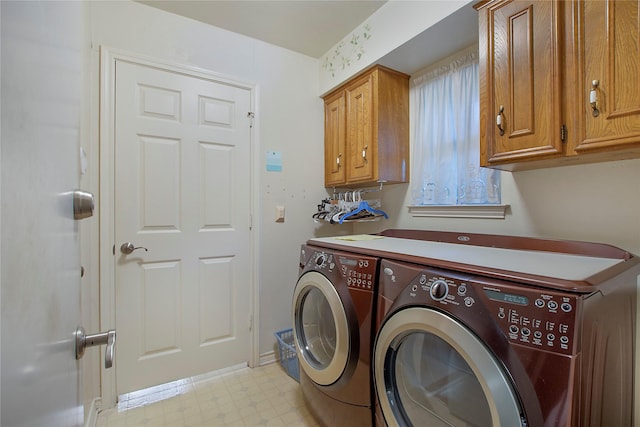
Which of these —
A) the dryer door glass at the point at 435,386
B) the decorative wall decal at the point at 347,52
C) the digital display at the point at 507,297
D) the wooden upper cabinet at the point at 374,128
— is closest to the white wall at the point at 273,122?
the decorative wall decal at the point at 347,52

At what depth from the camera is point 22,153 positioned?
36 centimetres

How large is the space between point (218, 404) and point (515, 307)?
1.79 metres

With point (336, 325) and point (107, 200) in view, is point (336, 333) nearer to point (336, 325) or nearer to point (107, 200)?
point (336, 325)

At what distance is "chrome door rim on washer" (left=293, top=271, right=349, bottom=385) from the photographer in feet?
4.27

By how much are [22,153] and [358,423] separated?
1442 mm

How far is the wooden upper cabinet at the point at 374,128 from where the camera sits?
2.03 meters

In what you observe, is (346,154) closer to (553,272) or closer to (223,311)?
(223,311)

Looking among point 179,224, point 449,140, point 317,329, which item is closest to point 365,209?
point 449,140

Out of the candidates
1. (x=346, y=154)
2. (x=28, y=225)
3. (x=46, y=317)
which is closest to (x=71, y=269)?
(x=46, y=317)

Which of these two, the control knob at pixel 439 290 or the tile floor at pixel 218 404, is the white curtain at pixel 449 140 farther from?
the tile floor at pixel 218 404

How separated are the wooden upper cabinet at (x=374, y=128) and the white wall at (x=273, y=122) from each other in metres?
0.33

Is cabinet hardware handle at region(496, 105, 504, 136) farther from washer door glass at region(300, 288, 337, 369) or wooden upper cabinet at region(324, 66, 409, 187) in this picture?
washer door glass at region(300, 288, 337, 369)

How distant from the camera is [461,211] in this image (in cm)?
181

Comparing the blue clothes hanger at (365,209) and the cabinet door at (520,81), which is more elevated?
the cabinet door at (520,81)
